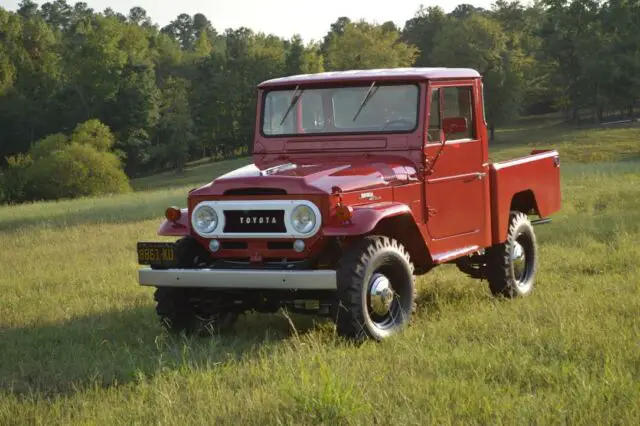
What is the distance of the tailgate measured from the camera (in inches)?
382

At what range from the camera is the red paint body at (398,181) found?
787 cm

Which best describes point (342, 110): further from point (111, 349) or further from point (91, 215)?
point (91, 215)

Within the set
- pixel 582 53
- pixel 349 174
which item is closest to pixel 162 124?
pixel 582 53

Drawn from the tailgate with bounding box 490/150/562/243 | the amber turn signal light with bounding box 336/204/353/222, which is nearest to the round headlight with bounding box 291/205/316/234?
the amber turn signal light with bounding box 336/204/353/222

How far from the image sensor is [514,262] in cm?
1012

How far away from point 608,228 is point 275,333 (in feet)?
25.6

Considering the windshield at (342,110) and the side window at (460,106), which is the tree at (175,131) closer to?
the windshield at (342,110)

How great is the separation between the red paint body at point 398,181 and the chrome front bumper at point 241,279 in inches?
16.5

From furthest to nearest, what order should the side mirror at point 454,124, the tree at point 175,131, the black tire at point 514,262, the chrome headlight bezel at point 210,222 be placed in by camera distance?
the tree at point 175,131 < the black tire at point 514,262 < the side mirror at point 454,124 < the chrome headlight bezel at point 210,222

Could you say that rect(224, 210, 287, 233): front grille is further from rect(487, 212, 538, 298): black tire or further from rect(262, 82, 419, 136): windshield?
rect(487, 212, 538, 298): black tire

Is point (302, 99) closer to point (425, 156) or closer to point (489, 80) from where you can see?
point (425, 156)

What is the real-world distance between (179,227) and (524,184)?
3.81 meters

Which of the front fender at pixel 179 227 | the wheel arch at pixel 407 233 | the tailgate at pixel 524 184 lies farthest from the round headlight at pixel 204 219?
the tailgate at pixel 524 184

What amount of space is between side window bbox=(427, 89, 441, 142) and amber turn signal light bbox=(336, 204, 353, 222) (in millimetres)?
1626
